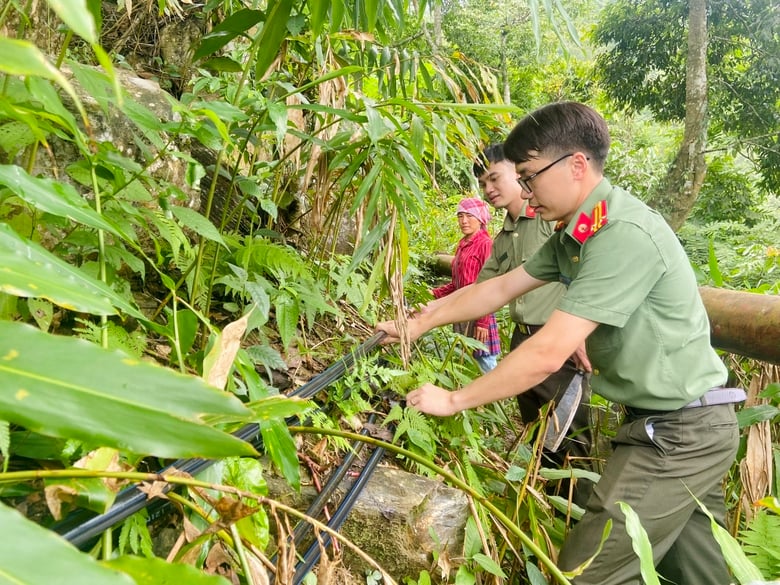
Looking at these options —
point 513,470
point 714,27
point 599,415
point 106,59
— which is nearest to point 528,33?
point 714,27

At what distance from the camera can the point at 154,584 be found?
483 millimetres

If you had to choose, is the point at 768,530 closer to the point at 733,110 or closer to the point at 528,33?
the point at 733,110

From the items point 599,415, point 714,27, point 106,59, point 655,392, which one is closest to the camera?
point 106,59

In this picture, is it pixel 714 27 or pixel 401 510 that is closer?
pixel 401 510

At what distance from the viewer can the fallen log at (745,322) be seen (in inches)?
67.6

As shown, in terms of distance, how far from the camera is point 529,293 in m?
2.67

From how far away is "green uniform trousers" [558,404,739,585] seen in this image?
1535mm

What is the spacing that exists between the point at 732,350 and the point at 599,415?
42.6 inches

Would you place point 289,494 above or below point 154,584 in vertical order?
below

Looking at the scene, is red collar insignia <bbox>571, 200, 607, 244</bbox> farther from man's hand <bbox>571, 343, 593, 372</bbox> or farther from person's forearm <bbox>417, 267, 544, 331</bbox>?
man's hand <bbox>571, 343, 593, 372</bbox>

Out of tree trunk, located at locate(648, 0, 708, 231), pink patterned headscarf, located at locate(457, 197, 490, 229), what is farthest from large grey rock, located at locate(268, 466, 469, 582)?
tree trunk, located at locate(648, 0, 708, 231)

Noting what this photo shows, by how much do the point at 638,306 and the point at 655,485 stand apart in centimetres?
54

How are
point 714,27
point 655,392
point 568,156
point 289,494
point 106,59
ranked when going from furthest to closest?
point 714,27 < point 568,156 < point 655,392 < point 289,494 < point 106,59

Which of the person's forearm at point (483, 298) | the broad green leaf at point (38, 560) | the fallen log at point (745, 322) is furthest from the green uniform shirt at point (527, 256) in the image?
the broad green leaf at point (38, 560)
